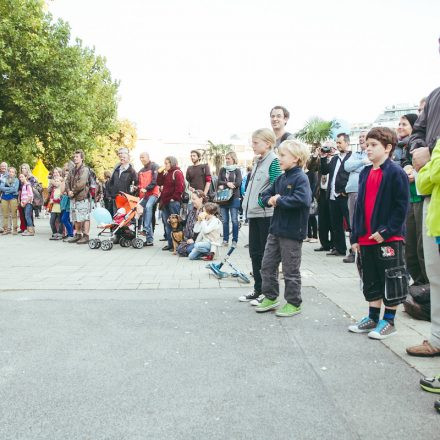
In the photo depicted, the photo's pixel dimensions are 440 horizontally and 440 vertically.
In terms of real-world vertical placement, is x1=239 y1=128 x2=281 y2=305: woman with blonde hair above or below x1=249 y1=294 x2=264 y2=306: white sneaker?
above

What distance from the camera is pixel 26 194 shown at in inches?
566

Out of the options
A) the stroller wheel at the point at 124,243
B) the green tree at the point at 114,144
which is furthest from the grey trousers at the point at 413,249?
the green tree at the point at 114,144

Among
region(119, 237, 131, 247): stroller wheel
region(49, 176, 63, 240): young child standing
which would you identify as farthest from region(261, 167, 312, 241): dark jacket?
region(49, 176, 63, 240): young child standing

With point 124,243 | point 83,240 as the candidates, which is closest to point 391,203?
point 124,243

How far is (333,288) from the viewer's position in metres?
6.44

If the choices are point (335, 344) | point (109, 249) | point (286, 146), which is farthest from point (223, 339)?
point (109, 249)

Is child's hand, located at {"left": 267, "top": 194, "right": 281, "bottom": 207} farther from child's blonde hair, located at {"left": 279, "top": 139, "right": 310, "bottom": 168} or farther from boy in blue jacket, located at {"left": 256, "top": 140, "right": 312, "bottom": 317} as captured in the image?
child's blonde hair, located at {"left": 279, "top": 139, "right": 310, "bottom": 168}

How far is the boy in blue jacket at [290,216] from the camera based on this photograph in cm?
495

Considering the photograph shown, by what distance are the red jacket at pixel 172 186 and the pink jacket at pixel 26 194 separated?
16.9 feet

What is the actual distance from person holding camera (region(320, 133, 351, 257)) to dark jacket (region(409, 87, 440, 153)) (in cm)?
466

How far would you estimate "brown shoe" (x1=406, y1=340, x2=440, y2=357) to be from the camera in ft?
12.4

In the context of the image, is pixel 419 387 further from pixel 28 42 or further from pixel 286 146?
pixel 28 42

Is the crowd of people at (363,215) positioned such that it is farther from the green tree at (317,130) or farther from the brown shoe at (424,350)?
the green tree at (317,130)

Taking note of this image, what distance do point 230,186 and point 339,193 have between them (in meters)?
2.92
